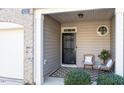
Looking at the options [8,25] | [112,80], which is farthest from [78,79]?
[8,25]

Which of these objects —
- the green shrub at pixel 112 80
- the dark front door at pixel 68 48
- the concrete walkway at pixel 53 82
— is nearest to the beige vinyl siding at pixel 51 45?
the concrete walkway at pixel 53 82

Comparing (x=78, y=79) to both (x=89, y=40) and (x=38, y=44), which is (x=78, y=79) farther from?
(x=89, y=40)

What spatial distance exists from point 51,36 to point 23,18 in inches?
82.9

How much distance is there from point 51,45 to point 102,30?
2.97 meters

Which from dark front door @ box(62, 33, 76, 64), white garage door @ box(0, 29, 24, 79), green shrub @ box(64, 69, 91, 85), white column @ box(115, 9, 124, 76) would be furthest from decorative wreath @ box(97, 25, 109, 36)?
green shrub @ box(64, 69, 91, 85)

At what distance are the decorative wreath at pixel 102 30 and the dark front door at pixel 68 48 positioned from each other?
4.60ft

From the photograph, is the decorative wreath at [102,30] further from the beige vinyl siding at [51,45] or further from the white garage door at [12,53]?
the white garage door at [12,53]

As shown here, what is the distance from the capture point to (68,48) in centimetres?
935

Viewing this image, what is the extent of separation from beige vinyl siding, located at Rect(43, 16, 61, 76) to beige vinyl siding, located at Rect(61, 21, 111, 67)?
1.12m

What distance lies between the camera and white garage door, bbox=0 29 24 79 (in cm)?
640

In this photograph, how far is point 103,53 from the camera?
8.34 meters

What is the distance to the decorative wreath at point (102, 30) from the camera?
855cm

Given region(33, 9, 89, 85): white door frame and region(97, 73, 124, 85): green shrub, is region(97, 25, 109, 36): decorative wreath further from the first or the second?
region(97, 73, 124, 85): green shrub
